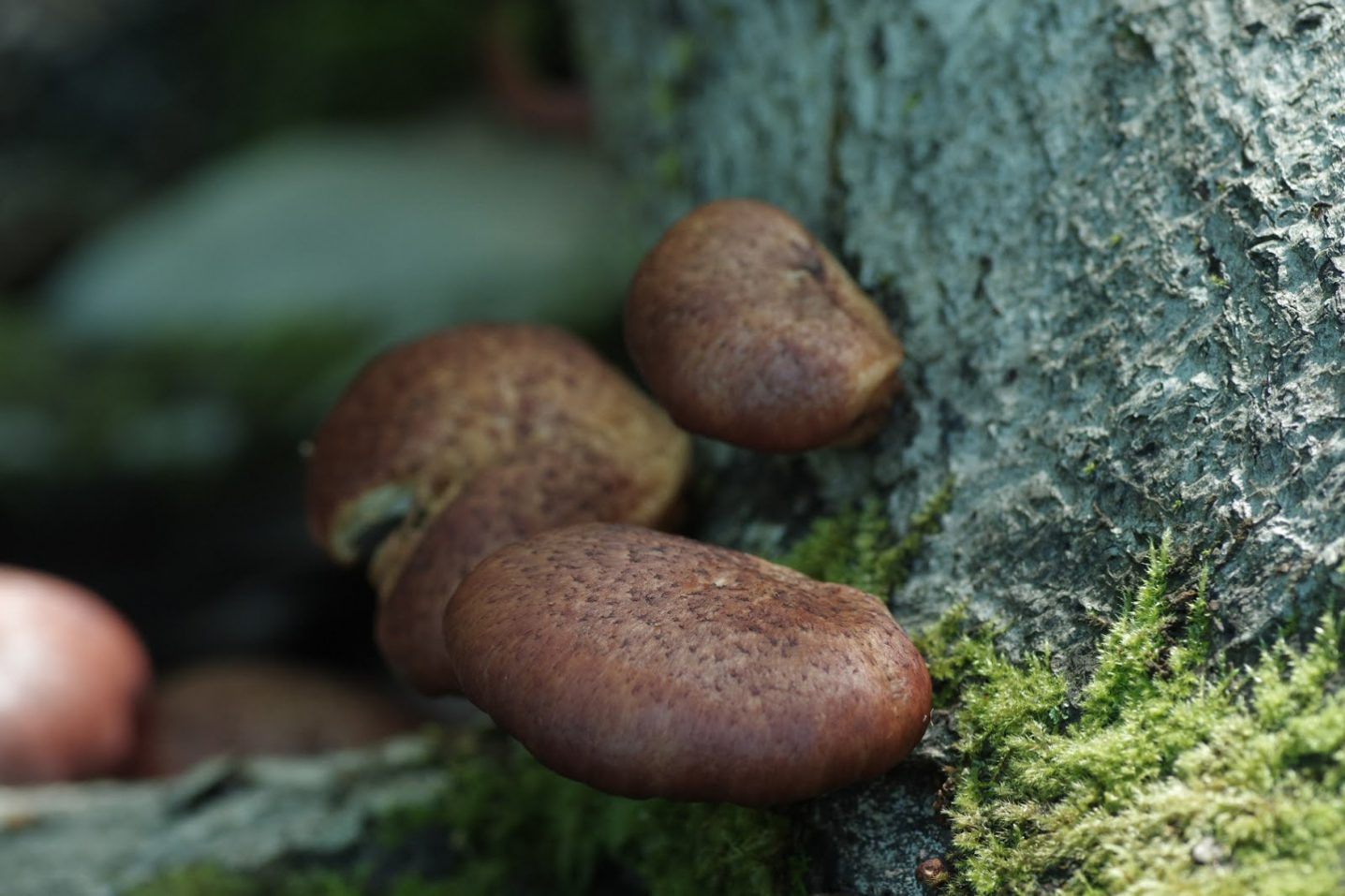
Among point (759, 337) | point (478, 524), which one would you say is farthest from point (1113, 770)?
point (478, 524)

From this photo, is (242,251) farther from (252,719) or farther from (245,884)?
(245,884)

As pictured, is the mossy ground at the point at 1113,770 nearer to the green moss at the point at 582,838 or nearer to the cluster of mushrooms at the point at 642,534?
the green moss at the point at 582,838

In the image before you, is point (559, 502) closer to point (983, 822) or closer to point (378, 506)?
point (378, 506)

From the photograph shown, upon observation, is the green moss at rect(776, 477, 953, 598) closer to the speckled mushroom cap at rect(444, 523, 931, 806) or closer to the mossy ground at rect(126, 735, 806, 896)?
the speckled mushroom cap at rect(444, 523, 931, 806)

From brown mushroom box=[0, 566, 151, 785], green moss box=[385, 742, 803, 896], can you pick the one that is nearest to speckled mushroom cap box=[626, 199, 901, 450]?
green moss box=[385, 742, 803, 896]

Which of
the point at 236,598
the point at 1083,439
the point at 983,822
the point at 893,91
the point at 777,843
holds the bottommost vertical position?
the point at 236,598

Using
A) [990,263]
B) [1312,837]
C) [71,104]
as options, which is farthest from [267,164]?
[1312,837]
